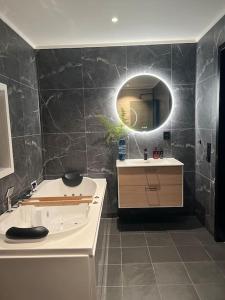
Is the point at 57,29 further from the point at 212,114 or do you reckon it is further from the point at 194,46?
the point at 212,114

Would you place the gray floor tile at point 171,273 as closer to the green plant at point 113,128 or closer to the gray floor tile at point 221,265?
the gray floor tile at point 221,265

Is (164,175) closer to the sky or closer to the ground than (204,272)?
closer to the sky

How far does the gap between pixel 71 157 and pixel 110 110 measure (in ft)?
2.75

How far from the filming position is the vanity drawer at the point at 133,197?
2.83 meters

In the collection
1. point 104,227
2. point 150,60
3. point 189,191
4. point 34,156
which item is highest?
point 150,60

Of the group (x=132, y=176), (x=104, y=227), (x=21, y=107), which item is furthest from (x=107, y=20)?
(x=104, y=227)

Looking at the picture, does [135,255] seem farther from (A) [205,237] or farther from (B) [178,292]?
(A) [205,237]

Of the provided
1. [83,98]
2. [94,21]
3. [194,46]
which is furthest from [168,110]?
[94,21]

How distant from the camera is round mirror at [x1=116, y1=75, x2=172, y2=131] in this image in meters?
3.14

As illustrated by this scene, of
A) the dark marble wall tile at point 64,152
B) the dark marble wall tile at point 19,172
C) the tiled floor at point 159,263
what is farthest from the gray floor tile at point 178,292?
the dark marble wall tile at point 64,152

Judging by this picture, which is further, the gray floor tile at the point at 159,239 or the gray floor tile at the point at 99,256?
the gray floor tile at the point at 159,239

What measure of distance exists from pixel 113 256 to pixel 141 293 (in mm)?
574

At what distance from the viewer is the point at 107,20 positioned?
7.85ft

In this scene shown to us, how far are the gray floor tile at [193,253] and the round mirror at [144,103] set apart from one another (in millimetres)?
1529
